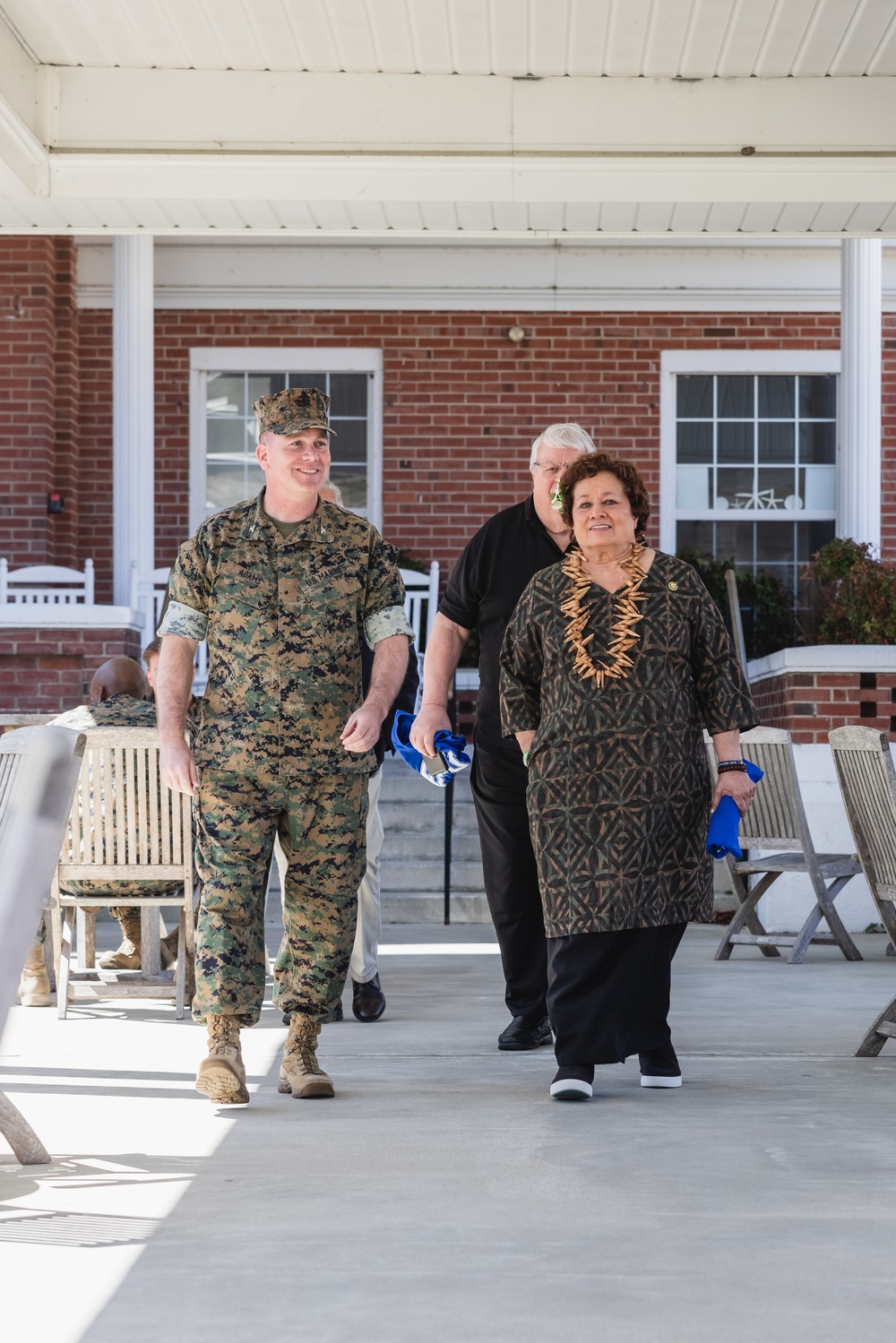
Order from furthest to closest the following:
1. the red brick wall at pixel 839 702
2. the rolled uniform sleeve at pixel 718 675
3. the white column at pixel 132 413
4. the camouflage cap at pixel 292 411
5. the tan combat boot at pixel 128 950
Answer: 1. the white column at pixel 132 413
2. the red brick wall at pixel 839 702
3. the tan combat boot at pixel 128 950
4. the rolled uniform sleeve at pixel 718 675
5. the camouflage cap at pixel 292 411

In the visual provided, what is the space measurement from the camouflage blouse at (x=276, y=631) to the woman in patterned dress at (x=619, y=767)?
476 millimetres

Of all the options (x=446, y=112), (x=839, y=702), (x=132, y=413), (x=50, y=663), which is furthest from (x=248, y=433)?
(x=446, y=112)

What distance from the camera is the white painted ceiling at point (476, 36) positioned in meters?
5.62

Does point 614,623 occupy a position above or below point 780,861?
above

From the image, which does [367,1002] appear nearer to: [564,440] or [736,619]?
[564,440]

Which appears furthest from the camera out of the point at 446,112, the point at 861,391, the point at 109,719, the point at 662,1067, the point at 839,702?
the point at 861,391

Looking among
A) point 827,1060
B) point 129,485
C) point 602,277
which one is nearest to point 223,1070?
point 827,1060

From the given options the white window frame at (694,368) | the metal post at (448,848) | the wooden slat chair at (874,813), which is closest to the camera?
the wooden slat chair at (874,813)

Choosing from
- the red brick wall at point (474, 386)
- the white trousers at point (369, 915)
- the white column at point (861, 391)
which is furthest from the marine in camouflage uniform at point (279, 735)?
the red brick wall at point (474, 386)

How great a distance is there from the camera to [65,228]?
686 centimetres

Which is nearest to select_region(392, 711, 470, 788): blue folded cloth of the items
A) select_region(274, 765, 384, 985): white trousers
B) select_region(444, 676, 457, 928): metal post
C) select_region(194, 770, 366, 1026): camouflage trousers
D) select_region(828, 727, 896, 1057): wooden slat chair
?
select_region(194, 770, 366, 1026): camouflage trousers

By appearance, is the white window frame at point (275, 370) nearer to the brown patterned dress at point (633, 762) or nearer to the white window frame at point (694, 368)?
the white window frame at point (694, 368)

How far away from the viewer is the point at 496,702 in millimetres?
5055

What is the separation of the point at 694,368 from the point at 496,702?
7845 millimetres
